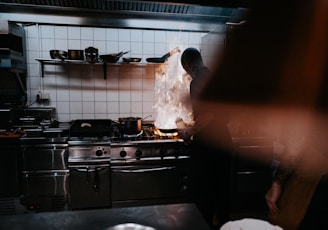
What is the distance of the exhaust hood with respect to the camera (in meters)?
2.52

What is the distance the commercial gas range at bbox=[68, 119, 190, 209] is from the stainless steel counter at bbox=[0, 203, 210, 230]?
137 centimetres

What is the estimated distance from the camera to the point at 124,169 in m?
2.43

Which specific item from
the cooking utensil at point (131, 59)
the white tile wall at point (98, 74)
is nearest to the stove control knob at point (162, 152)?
the white tile wall at point (98, 74)

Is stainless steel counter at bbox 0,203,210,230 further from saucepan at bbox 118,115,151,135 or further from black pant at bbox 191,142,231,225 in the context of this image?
saucepan at bbox 118,115,151,135

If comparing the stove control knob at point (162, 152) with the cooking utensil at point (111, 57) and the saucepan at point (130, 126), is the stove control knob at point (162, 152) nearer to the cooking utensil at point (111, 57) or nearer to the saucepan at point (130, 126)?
the saucepan at point (130, 126)

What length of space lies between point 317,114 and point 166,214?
0.69 m

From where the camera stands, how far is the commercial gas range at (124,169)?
238 cm

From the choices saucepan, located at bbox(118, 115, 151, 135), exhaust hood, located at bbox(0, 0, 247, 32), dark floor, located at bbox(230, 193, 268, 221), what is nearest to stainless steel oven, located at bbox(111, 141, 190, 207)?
saucepan, located at bbox(118, 115, 151, 135)

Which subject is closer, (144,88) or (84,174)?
(84,174)

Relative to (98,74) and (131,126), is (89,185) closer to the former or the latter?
(131,126)

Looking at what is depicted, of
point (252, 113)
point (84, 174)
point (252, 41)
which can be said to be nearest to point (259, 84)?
point (252, 41)

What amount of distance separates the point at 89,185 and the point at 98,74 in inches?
47.0

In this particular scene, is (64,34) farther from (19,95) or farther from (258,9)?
(258,9)

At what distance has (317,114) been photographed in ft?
3.48
